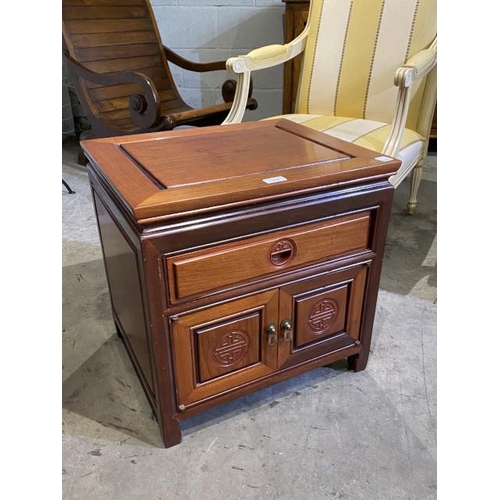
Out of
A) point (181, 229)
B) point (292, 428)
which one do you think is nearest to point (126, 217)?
point (181, 229)

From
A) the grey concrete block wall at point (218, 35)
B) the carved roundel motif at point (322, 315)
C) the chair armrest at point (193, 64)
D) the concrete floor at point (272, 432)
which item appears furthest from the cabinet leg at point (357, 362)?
the grey concrete block wall at point (218, 35)

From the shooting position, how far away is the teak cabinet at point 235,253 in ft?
2.62

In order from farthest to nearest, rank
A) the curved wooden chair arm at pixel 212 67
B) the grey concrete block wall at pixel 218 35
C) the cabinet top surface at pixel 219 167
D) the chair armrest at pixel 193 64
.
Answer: the grey concrete block wall at pixel 218 35 < the chair armrest at pixel 193 64 < the curved wooden chair arm at pixel 212 67 < the cabinet top surface at pixel 219 167

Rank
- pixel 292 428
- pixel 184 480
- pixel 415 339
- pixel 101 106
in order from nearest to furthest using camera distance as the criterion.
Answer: pixel 184 480 < pixel 292 428 < pixel 415 339 < pixel 101 106

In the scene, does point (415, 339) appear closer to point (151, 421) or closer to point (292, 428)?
point (292, 428)

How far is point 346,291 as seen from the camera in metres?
1.03

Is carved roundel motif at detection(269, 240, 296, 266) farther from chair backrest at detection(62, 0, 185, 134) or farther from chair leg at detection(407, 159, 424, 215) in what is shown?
chair backrest at detection(62, 0, 185, 134)

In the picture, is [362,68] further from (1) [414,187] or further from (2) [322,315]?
(2) [322,315]

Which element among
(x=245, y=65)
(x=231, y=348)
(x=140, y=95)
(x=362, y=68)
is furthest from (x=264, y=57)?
(x=231, y=348)

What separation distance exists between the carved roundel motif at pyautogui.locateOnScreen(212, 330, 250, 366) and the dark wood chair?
1.32m

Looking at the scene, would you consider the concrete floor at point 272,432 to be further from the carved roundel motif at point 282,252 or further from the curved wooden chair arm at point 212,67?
the curved wooden chair arm at point 212,67

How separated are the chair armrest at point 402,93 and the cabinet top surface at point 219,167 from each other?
316 millimetres

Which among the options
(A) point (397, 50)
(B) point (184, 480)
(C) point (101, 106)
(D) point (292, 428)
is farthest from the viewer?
(C) point (101, 106)

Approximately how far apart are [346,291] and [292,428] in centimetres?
32
